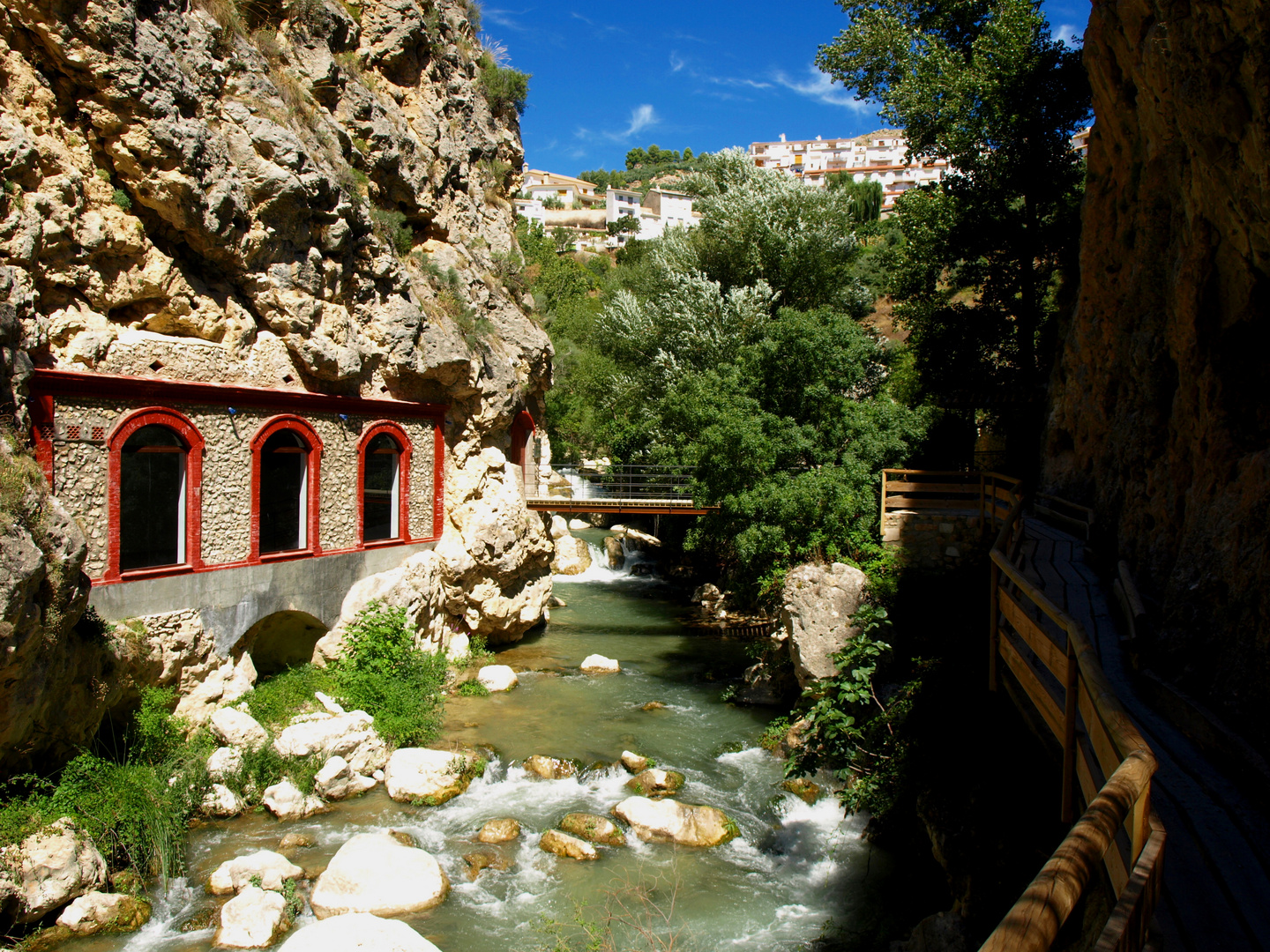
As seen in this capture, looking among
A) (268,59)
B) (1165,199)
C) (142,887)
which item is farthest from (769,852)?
(268,59)

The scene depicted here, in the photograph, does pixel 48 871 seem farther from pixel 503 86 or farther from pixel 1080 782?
pixel 503 86

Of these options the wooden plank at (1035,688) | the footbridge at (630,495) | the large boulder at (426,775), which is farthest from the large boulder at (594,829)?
the footbridge at (630,495)

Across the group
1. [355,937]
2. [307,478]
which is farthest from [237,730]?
[355,937]

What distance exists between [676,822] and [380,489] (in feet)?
32.8

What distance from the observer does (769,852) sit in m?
10.6

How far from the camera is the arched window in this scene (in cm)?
1427

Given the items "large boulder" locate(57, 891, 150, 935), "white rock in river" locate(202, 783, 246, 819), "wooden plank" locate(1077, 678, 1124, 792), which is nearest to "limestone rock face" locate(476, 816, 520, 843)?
Answer: "white rock in river" locate(202, 783, 246, 819)

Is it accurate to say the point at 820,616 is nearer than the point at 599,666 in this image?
Yes

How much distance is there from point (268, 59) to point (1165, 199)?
16801 mm

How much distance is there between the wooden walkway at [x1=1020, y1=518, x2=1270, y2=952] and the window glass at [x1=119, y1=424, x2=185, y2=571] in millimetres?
13341

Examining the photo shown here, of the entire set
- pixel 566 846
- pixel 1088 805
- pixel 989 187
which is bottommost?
pixel 566 846

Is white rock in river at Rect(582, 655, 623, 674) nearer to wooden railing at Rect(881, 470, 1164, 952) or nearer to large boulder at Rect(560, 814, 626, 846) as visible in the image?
large boulder at Rect(560, 814, 626, 846)

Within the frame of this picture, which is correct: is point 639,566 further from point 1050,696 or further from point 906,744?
point 1050,696

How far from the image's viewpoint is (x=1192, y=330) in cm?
783
